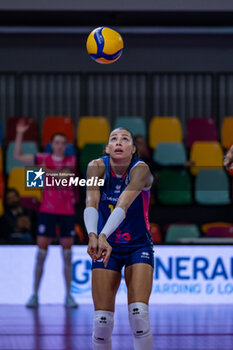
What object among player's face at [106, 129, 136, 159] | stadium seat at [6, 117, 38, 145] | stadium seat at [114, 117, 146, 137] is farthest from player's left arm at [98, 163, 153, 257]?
stadium seat at [6, 117, 38, 145]

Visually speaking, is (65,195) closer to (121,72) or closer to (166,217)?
(166,217)

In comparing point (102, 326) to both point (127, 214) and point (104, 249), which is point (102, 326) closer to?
point (104, 249)

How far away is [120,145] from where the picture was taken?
4.60 meters

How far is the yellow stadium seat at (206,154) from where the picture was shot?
1062cm

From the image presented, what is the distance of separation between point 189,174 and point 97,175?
19.4 feet

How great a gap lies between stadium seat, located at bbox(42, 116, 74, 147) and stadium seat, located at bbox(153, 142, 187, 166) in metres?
1.42

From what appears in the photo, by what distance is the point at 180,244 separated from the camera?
27.6 feet

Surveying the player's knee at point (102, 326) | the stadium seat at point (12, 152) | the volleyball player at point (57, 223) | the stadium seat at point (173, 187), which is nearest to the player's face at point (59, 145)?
the volleyball player at point (57, 223)

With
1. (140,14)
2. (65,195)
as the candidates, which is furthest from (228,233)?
(140,14)

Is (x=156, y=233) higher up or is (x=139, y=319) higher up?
(x=156, y=233)

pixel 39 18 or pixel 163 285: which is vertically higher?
pixel 39 18

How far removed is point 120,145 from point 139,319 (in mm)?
1098

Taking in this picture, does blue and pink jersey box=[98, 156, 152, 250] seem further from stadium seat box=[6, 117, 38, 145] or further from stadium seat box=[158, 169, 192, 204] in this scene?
stadium seat box=[6, 117, 38, 145]

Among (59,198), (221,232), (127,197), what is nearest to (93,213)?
(127,197)
